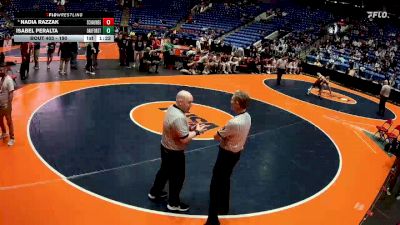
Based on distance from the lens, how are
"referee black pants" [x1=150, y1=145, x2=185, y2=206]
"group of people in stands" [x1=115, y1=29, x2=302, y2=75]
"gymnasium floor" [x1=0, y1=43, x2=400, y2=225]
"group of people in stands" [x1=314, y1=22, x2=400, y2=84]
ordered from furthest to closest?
"group of people in stands" [x1=314, y1=22, x2=400, y2=84]
"group of people in stands" [x1=115, y1=29, x2=302, y2=75]
"gymnasium floor" [x1=0, y1=43, x2=400, y2=225]
"referee black pants" [x1=150, y1=145, x2=185, y2=206]

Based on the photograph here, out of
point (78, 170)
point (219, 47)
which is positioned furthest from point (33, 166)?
point (219, 47)

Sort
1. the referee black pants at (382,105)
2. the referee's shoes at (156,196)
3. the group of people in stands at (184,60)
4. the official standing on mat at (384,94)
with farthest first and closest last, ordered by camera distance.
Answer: the group of people in stands at (184,60) → the referee black pants at (382,105) → the official standing on mat at (384,94) → the referee's shoes at (156,196)

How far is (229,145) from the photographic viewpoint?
19.5 ft

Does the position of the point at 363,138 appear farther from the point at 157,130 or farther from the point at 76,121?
the point at 76,121

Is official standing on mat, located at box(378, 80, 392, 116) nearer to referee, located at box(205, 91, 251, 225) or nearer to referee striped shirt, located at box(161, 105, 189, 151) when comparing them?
referee, located at box(205, 91, 251, 225)

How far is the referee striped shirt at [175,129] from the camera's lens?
238 inches

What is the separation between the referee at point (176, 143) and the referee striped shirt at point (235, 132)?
44 centimetres

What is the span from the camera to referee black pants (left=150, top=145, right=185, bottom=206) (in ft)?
20.8

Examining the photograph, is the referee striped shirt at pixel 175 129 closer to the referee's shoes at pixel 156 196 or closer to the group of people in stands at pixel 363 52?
the referee's shoes at pixel 156 196

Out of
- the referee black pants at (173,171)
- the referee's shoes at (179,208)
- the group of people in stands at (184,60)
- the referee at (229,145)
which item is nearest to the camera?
the referee at (229,145)

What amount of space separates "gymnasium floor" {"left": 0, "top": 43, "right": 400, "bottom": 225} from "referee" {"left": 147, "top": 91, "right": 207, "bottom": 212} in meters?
0.33

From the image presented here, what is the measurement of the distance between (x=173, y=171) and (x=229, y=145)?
1069 mm

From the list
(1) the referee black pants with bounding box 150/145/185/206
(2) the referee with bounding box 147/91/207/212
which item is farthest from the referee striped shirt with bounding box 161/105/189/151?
(1) the referee black pants with bounding box 150/145/185/206
